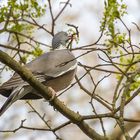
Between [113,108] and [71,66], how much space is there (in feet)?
3.33

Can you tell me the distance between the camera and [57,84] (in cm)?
436

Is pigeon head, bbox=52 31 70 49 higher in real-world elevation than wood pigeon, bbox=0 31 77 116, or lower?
higher

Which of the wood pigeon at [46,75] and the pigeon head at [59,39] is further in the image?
the pigeon head at [59,39]

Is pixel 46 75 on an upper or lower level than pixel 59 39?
lower

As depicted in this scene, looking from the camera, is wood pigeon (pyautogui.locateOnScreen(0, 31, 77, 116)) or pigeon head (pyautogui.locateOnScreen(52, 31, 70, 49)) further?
pigeon head (pyautogui.locateOnScreen(52, 31, 70, 49))

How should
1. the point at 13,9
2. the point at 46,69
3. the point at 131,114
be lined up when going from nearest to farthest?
the point at 13,9, the point at 46,69, the point at 131,114

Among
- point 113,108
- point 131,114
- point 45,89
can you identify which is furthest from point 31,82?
point 131,114

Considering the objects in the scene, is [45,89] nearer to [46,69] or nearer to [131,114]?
[46,69]

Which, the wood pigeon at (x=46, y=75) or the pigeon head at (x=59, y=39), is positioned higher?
the pigeon head at (x=59, y=39)

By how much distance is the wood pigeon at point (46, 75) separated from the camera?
3934mm

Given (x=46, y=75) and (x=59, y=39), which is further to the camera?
(x=59, y=39)

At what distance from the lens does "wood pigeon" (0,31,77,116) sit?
3.93 m

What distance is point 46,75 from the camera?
4215 millimetres

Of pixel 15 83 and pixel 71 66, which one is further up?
pixel 71 66
